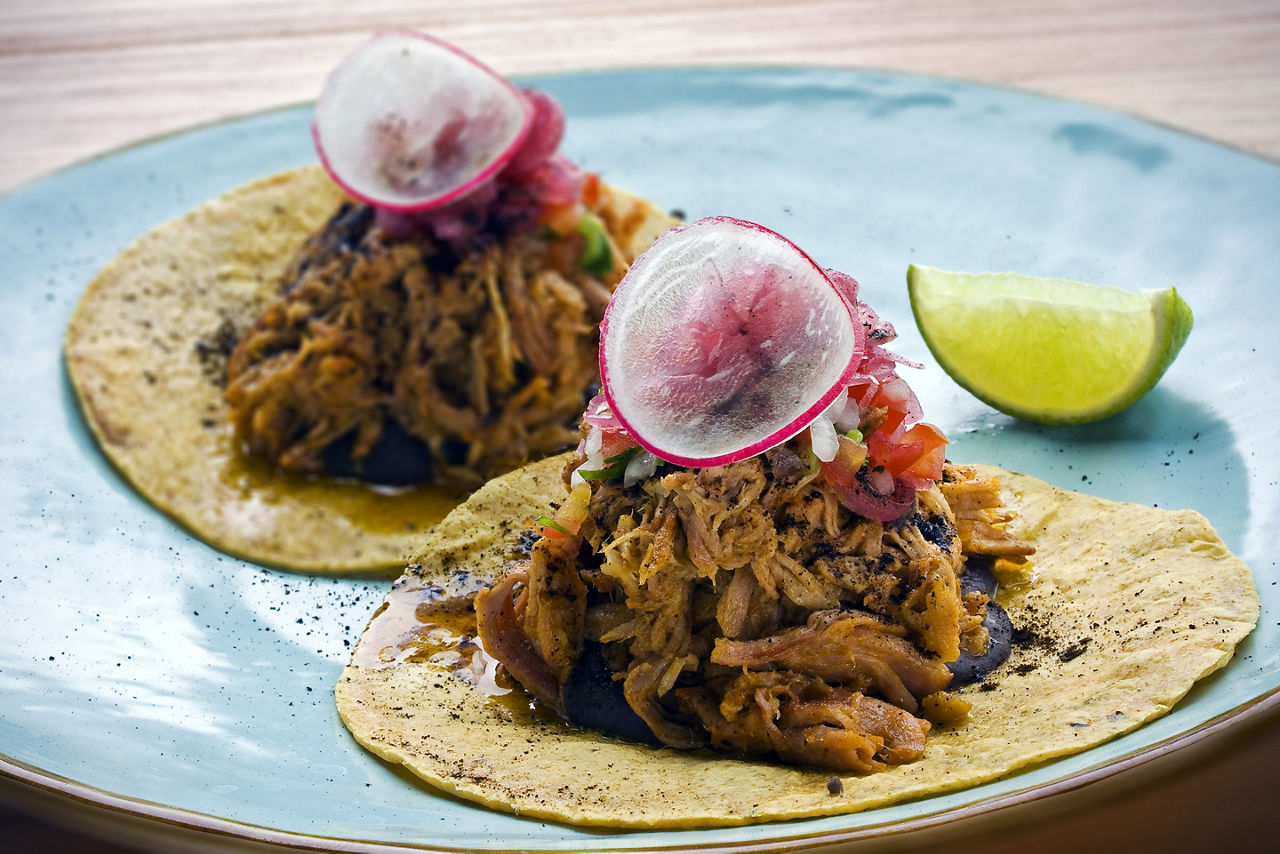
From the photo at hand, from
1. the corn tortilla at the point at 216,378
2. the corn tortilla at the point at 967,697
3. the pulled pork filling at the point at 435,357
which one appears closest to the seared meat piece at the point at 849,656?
the corn tortilla at the point at 967,697

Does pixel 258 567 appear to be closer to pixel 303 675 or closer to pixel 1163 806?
pixel 303 675

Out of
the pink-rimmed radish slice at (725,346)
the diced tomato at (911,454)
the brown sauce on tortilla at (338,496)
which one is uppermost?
the pink-rimmed radish slice at (725,346)

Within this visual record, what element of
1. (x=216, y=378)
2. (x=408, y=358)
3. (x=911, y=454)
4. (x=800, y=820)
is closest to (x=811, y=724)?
(x=800, y=820)

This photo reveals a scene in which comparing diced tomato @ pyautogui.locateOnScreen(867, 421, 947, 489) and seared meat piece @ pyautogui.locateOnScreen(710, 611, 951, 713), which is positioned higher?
diced tomato @ pyautogui.locateOnScreen(867, 421, 947, 489)

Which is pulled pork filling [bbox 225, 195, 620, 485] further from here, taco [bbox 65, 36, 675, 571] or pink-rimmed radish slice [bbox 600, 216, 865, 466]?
pink-rimmed radish slice [bbox 600, 216, 865, 466]

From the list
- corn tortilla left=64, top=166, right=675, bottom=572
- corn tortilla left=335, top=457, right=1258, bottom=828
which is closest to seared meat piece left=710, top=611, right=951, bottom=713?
corn tortilla left=335, top=457, right=1258, bottom=828

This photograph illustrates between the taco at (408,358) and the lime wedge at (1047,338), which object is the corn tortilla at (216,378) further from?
the lime wedge at (1047,338)

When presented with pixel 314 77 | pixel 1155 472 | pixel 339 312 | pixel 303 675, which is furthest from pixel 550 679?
pixel 314 77

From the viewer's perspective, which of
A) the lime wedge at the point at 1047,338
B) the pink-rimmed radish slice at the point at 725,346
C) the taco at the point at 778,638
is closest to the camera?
the taco at the point at 778,638
